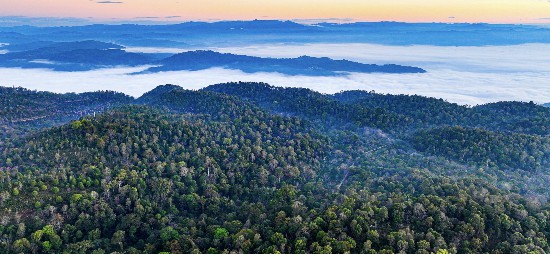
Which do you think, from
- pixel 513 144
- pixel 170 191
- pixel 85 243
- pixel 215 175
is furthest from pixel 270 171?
pixel 513 144

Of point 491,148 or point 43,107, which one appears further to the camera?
point 43,107

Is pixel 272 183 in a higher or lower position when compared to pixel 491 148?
lower

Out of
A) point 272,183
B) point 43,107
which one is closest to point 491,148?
point 272,183

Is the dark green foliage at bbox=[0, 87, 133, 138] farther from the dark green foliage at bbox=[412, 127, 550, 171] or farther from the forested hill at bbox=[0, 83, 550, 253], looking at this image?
the dark green foliage at bbox=[412, 127, 550, 171]

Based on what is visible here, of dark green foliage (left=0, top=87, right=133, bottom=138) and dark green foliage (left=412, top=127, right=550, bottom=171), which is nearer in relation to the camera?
dark green foliage (left=412, top=127, right=550, bottom=171)

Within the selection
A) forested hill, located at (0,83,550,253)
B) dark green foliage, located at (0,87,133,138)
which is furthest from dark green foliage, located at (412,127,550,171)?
dark green foliage, located at (0,87,133,138)

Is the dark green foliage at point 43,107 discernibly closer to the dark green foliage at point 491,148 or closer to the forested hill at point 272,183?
the forested hill at point 272,183

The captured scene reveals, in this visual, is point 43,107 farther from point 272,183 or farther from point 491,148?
point 491,148

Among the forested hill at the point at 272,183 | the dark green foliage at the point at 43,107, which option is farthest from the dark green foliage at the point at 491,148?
the dark green foliage at the point at 43,107

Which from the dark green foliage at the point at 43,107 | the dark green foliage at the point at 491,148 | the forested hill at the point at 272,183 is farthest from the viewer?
the dark green foliage at the point at 43,107
